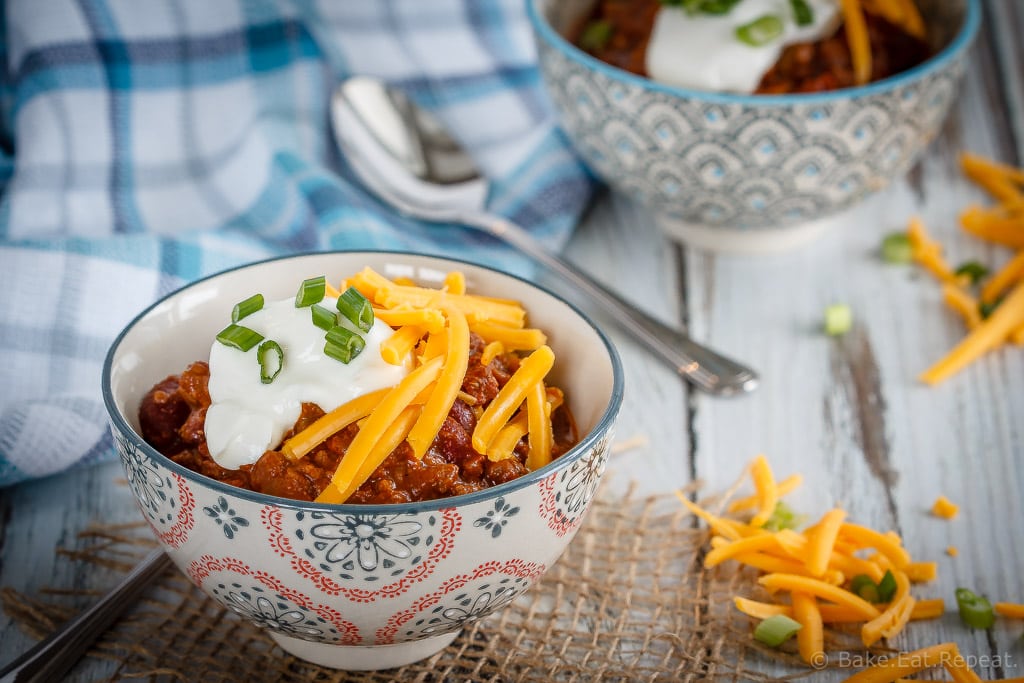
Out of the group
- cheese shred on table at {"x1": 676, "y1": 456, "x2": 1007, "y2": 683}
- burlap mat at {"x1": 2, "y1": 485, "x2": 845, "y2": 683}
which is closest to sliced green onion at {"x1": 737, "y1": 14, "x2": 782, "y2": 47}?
cheese shred on table at {"x1": 676, "y1": 456, "x2": 1007, "y2": 683}

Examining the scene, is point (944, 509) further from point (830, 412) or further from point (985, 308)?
point (985, 308)

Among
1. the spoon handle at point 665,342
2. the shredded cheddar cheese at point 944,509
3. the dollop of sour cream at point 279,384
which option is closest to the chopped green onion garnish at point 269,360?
the dollop of sour cream at point 279,384

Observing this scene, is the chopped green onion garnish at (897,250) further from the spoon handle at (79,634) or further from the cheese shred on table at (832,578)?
the spoon handle at (79,634)

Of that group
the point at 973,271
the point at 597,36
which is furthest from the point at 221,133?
the point at 973,271

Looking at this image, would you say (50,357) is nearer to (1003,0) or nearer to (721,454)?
(721,454)

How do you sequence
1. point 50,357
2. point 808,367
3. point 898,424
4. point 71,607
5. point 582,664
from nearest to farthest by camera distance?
point 582,664
point 71,607
point 50,357
point 898,424
point 808,367

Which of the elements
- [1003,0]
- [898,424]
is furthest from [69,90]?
[1003,0]
